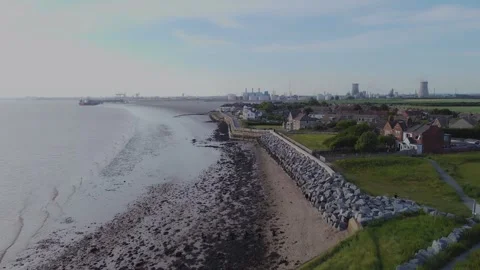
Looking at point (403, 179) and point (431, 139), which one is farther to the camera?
point (431, 139)

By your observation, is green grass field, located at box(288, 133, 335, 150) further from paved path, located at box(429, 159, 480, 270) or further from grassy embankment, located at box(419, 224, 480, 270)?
grassy embankment, located at box(419, 224, 480, 270)

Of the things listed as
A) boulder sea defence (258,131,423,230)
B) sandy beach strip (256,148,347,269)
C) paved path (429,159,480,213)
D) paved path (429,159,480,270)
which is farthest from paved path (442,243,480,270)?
paved path (429,159,480,213)

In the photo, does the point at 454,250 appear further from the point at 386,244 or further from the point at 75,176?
the point at 75,176

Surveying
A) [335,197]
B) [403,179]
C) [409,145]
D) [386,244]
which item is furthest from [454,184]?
[409,145]

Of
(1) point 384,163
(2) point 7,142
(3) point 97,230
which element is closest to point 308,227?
(3) point 97,230

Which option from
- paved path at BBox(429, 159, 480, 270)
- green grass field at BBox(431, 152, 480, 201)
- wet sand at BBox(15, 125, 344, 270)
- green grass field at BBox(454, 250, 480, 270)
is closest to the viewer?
green grass field at BBox(454, 250, 480, 270)

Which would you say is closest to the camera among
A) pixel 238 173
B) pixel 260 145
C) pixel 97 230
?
pixel 97 230

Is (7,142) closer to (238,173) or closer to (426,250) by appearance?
(238,173)
